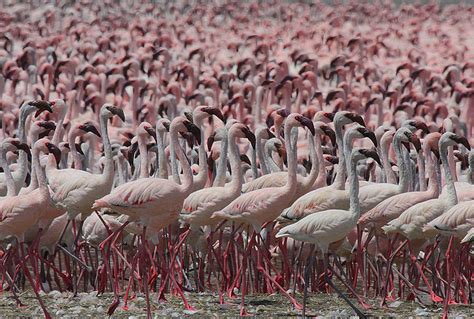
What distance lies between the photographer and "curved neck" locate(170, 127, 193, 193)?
1010 centimetres

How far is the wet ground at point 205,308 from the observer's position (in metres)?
10.0

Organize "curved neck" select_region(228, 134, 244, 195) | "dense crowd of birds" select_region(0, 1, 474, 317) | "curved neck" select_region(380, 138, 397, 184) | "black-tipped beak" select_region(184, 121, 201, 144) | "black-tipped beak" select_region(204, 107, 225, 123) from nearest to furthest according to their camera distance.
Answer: "dense crowd of birds" select_region(0, 1, 474, 317) < "black-tipped beak" select_region(184, 121, 201, 144) < "curved neck" select_region(228, 134, 244, 195) < "black-tipped beak" select_region(204, 107, 225, 123) < "curved neck" select_region(380, 138, 397, 184)

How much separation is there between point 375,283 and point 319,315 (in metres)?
1.58

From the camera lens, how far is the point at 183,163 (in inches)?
411

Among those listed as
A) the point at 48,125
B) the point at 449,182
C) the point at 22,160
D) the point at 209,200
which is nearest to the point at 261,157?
the point at 209,200

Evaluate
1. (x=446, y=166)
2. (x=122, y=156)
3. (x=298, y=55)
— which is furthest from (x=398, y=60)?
(x=446, y=166)

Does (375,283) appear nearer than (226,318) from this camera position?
No

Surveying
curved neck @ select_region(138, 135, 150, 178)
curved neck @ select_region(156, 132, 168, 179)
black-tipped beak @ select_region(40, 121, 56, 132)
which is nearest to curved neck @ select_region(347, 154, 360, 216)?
curved neck @ select_region(156, 132, 168, 179)

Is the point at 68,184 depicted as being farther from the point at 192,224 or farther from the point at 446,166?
the point at 446,166

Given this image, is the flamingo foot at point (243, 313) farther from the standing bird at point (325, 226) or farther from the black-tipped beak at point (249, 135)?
the black-tipped beak at point (249, 135)

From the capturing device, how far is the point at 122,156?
13.6 metres

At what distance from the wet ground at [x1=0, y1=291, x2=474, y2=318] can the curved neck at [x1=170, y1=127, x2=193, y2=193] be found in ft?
3.30

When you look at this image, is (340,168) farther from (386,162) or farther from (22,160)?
(22,160)

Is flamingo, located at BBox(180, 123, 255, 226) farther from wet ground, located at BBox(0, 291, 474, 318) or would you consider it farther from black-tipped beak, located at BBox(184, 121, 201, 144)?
wet ground, located at BBox(0, 291, 474, 318)
